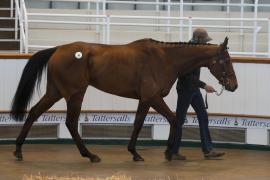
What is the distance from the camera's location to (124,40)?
14.4m

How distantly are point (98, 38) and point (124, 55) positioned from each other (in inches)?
146

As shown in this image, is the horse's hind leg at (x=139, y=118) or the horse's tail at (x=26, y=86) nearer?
the horse's hind leg at (x=139, y=118)

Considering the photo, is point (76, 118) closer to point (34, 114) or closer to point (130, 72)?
point (34, 114)

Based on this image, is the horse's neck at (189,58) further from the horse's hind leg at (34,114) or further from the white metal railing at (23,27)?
the white metal railing at (23,27)

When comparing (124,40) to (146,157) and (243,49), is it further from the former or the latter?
(146,157)

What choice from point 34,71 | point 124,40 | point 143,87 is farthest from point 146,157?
point 124,40

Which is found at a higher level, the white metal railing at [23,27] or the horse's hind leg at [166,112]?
the white metal railing at [23,27]

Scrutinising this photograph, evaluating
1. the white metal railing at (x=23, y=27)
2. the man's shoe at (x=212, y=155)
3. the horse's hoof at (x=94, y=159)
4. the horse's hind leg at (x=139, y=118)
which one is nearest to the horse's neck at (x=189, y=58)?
the horse's hind leg at (x=139, y=118)

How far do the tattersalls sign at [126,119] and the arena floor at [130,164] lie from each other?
1.37 ft

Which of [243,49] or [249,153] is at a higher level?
[243,49]

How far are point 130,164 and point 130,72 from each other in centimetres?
128

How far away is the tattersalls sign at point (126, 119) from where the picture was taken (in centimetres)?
1229

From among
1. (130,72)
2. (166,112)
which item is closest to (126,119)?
(130,72)

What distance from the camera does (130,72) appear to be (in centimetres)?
1072
